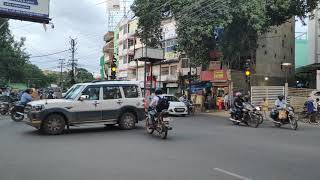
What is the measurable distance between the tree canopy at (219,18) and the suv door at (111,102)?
18.7 meters

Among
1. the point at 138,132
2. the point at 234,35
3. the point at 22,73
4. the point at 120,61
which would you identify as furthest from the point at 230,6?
the point at 120,61

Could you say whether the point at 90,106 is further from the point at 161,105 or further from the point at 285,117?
the point at 285,117

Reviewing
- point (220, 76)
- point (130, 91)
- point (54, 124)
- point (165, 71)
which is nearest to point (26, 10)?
point (130, 91)

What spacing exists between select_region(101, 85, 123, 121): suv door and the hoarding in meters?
16.5

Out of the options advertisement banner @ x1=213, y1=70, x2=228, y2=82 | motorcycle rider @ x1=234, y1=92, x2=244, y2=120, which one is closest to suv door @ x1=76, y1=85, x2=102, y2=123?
motorcycle rider @ x1=234, y1=92, x2=244, y2=120

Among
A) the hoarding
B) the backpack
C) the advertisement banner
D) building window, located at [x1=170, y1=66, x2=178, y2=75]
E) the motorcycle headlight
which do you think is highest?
the hoarding

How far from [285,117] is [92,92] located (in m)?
9.59

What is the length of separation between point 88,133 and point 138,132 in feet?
6.15

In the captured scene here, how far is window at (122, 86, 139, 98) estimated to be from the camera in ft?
61.7

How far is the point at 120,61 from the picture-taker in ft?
285

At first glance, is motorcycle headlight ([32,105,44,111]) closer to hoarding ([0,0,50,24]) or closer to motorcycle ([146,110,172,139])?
motorcycle ([146,110,172,139])

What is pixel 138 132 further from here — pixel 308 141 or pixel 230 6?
pixel 230 6

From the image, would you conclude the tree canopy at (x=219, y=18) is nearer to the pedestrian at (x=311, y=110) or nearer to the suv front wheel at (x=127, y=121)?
the pedestrian at (x=311, y=110)

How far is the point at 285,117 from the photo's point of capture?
878 inches
